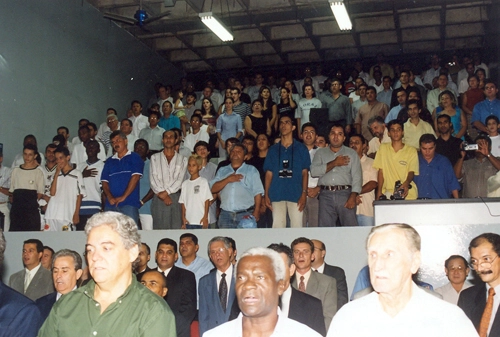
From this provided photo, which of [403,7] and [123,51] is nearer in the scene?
[403,7]

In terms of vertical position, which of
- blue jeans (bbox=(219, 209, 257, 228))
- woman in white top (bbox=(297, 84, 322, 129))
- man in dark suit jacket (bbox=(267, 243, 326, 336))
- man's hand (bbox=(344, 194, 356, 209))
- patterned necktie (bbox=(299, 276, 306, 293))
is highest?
woman in white top (bbox=(297, 84, 322, 129))

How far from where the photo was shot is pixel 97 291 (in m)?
2.55

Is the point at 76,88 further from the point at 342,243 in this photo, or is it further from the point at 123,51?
the point at 342,243

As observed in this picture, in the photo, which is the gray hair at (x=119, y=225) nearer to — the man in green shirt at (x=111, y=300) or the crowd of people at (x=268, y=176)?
the man in green shirt at (x=111, y=300)

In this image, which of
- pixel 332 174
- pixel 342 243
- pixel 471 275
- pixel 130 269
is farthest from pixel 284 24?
pixel 130 269

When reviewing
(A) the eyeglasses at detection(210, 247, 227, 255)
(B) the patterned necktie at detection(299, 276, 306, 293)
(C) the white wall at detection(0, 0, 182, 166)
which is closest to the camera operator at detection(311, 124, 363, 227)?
(A) the eyeglasses at detection(210, 247, 227, 255)

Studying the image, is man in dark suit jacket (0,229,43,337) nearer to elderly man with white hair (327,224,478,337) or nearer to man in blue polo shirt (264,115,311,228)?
elderly man with white hair (327,224,478,337)

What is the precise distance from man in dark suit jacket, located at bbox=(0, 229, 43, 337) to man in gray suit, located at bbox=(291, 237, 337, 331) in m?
2.82

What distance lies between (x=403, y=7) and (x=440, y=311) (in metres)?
10.8

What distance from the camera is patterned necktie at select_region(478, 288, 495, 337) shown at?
3.72 m

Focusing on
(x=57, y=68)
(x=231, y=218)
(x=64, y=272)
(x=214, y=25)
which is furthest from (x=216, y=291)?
(x=57, y=68)

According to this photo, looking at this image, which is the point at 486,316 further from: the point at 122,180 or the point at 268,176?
the point at 122,180

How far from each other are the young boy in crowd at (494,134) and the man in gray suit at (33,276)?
5420mm

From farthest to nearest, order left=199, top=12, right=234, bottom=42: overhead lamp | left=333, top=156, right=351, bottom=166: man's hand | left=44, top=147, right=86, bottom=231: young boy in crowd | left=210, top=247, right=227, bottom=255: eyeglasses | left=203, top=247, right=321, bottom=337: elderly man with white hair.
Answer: left=199, top=12, right=234, bottom=42: overhead lamp
left=44, top=147, right=86, bottom=231: young boy in crowd
left=333, top=156, right=351, bottom=166: man's hand
left=210, top=247, right=227, bottom=255: eyeglasses
left=203, top=247, right=321, bottom=337: elderly man with white hair
